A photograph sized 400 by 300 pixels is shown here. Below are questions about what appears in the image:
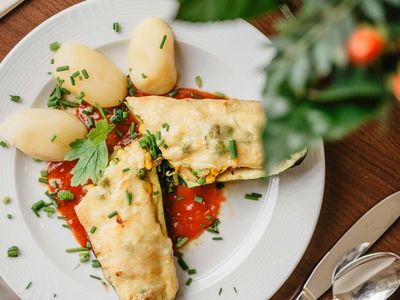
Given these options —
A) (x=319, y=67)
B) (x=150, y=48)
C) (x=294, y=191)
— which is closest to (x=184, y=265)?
(x=294, y=191)

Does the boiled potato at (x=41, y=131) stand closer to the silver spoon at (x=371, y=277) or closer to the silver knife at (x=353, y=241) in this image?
the silver knife at (x=353, y=241)

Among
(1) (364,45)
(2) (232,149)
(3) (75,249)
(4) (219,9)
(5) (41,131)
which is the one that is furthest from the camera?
(3) (75,249)

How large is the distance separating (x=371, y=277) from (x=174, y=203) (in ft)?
2.71

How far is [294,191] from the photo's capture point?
7.43 feet

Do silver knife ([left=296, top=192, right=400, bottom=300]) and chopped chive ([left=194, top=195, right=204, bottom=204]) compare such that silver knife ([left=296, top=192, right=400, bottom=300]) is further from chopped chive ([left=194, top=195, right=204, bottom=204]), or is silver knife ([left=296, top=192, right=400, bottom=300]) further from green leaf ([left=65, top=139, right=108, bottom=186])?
green leaf ([left=65, top=139, right=108, bottom=186])

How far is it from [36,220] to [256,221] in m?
0.88

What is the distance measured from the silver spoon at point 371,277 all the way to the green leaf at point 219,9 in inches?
46.1

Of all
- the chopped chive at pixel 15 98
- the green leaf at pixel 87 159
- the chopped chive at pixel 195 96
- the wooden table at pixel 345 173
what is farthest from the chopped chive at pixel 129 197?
the wooden table at pixel 345 173

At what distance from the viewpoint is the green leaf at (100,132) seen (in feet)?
7.46

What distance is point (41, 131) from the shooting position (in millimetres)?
2229

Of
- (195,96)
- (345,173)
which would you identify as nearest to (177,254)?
(195,96)

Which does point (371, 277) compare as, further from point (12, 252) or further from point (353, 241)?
point (12, 252)

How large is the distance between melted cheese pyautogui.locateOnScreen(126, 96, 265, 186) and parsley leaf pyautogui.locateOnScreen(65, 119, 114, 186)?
221 mm

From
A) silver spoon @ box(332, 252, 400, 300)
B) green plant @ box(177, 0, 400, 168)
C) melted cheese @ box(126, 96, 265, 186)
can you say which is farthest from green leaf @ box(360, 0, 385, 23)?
silver spoon @ box(332, 252, 400, 300)
